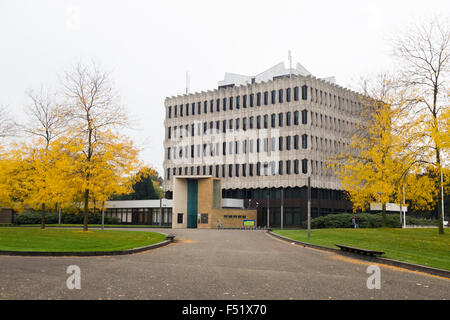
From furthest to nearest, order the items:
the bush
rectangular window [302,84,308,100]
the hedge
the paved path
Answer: rectangular window [302,84,308,100], the hedge, the bush, the paved path

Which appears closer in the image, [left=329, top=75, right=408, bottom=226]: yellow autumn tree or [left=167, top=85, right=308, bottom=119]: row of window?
[left=329, top=75, right=408, bottom=226]: yellow autumn tree

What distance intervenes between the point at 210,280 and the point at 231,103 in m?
65.3

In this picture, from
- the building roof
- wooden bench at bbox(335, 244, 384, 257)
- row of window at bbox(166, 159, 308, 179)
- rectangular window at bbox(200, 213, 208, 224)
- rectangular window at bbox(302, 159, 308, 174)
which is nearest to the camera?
wooden bench at bbox(335, 244, 384, 257)

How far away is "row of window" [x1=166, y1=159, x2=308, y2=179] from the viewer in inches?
2682

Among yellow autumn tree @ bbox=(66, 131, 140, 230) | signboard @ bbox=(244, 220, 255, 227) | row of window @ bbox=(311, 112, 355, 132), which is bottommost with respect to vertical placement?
signboard @ bbox=(244, 220, 255, 227)

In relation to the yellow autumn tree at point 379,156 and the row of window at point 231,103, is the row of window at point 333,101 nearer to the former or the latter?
the row of window at point 231,103

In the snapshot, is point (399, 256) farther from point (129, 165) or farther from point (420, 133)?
point (129, 165)

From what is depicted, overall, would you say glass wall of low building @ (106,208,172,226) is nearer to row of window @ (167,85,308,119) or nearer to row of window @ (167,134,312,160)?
row of window @ (167,134,312,160)

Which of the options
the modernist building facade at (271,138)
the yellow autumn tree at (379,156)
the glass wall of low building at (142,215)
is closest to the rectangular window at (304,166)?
the modernist building facade at (271,138)

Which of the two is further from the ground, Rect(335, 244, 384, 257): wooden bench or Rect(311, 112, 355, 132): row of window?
Rect(311, 112, 355, 132): row of window

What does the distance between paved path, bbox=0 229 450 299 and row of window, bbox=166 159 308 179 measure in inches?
2007

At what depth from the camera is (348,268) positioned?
15453 mm

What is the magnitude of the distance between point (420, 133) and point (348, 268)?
535 inches

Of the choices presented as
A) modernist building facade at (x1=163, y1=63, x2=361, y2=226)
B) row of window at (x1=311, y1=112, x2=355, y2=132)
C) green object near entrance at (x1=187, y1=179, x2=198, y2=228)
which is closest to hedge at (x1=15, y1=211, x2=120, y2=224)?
green object near entrance at (x1=187, y1=179, x2=198, y2=228)
